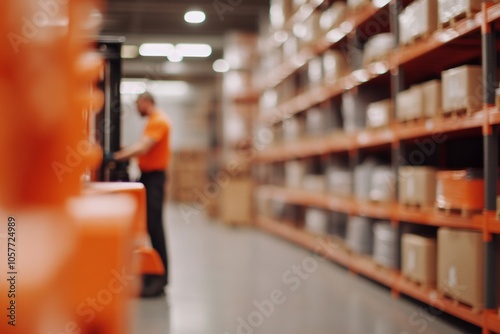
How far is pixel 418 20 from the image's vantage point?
513 cm

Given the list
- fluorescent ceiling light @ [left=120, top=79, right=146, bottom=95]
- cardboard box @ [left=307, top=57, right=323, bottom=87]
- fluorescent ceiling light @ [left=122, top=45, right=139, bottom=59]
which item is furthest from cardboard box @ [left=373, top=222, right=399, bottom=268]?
fluorescent ceiling light @ [left=120, top=79, right=146, bottom=95]

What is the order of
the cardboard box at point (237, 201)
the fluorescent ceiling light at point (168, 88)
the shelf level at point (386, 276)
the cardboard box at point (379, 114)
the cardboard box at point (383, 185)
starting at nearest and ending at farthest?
the shelf level at point (386, 276), the cardboard box at point (383, 185), the cardboard box at point (379, 114), the cardboard box at point (237, 201), the fluorescent ceiling light at point (168, 88)

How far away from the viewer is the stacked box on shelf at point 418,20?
496 cm

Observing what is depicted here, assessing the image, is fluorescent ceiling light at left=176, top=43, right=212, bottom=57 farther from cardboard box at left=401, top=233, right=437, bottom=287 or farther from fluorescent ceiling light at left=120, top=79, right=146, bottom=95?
cardboard box at left=401, top=233, right=437, bottom=287

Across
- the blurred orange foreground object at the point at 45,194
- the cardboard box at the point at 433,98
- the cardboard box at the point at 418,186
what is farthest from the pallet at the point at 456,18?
the blurred orange foreground object at the point at 45,194

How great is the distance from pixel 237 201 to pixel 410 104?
790cm

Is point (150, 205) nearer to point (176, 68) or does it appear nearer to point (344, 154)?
point (344, 154)

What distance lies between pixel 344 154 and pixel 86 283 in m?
7.38

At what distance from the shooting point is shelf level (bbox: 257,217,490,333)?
4082 mm

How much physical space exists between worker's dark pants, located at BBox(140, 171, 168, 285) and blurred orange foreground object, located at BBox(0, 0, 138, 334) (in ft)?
13.6

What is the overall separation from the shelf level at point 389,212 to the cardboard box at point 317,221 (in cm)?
23

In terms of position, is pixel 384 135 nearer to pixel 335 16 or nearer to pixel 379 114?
pixel 379 114

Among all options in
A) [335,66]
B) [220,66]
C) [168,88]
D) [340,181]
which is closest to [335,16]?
[335,66]

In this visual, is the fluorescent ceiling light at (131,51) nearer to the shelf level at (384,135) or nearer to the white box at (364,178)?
the shelf level at (384,135)
